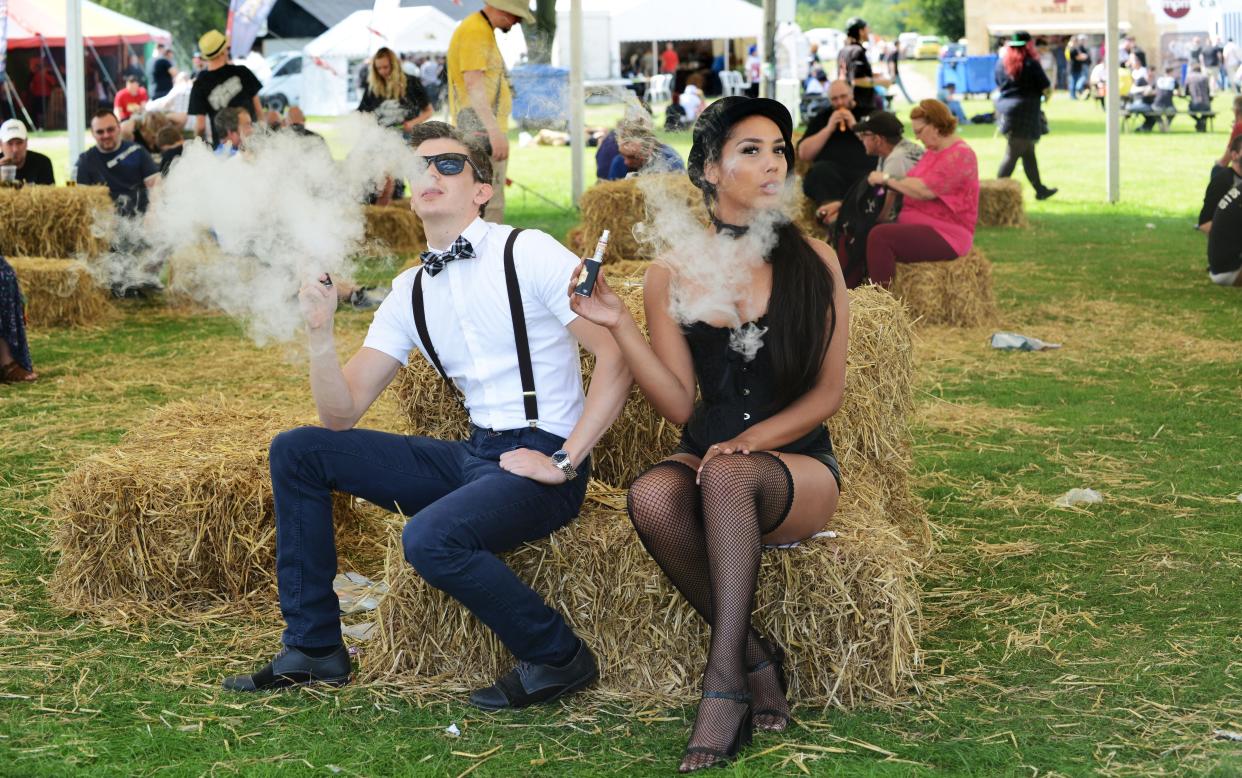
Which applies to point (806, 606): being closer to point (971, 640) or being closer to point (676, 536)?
point (676, 536)

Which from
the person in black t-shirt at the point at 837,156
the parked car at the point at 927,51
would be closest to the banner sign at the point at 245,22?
the person in black t-shirt at the point at 837,156

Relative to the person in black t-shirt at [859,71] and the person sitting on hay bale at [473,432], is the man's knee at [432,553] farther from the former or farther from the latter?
the person in black t-shirt at [859,71]

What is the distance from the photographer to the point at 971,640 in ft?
13.4

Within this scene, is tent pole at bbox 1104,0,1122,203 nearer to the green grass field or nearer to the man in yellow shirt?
the green grass field

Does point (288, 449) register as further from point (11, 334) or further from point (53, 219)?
point (53, 219)

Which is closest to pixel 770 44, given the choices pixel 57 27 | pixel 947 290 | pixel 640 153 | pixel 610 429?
pixel 640 153

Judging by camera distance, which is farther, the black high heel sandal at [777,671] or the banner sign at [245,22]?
the banner sign at [245,22]

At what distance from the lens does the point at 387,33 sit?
1166 inches

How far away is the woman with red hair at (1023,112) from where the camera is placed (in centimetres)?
1675

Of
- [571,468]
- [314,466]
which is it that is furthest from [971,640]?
[314,466]

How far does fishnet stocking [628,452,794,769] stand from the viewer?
3.37 meters

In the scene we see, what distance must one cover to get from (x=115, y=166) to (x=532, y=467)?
28.9ft

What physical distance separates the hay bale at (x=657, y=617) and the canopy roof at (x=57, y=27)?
26.3 meters

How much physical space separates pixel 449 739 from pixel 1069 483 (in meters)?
3.12
